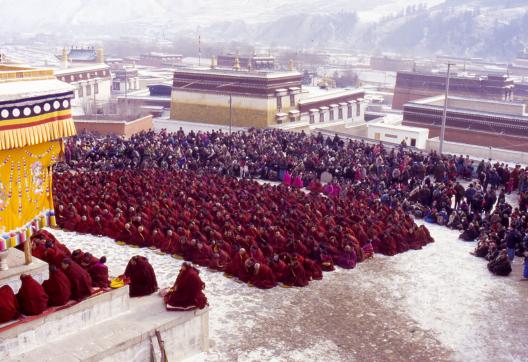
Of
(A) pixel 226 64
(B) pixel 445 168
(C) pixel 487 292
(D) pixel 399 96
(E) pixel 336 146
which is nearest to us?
(C) pixel 487 292

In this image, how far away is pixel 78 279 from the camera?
30.7 ft

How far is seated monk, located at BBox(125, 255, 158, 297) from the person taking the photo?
10.7 meters

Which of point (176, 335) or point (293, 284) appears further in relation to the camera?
point (293, 284)

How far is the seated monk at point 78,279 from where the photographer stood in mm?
9320

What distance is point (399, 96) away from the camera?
6059 cm

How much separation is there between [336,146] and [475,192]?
7873 mm

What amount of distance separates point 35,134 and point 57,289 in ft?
7.37

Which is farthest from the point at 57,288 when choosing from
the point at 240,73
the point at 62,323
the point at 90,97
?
the point at 90,97

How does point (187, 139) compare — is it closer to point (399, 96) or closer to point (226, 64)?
point (399, 96)

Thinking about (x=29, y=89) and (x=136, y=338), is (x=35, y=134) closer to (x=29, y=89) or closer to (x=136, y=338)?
(x=29, y=89)

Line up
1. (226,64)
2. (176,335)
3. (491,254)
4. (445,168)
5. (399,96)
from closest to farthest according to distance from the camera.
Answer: (176,335), (491,254), (445,168), (399,96), (226,64)

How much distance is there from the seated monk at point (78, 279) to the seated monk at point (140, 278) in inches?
47.7

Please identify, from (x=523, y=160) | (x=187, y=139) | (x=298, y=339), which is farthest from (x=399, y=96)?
(x=298, y=339)

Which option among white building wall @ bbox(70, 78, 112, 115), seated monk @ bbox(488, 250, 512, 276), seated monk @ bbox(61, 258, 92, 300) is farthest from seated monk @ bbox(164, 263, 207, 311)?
white building wall @ bbox(70, 78, 112, 115)
